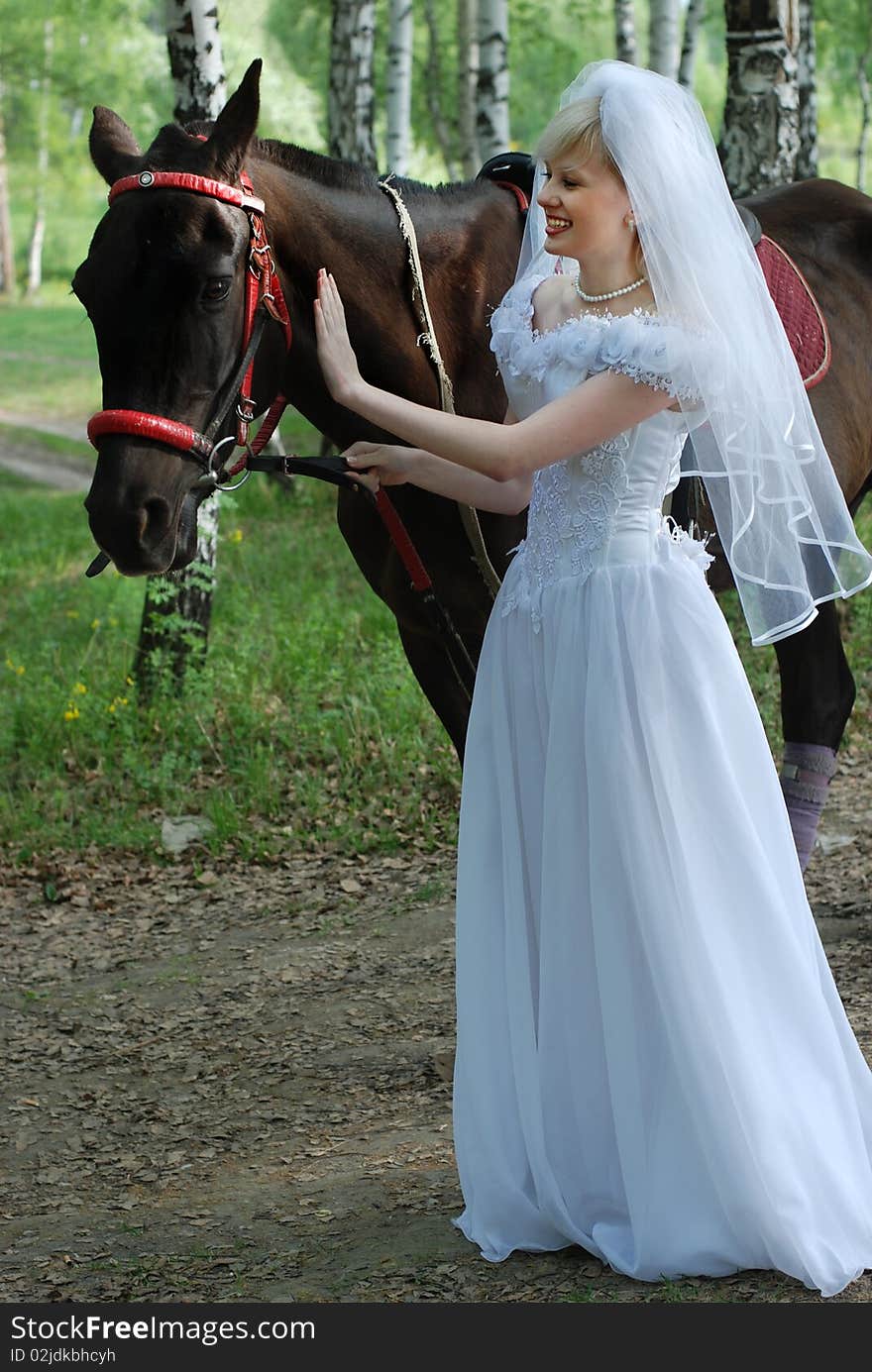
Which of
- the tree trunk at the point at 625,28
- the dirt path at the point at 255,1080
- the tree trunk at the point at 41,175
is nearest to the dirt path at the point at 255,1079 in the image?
the dirt path at the point at 255,1080

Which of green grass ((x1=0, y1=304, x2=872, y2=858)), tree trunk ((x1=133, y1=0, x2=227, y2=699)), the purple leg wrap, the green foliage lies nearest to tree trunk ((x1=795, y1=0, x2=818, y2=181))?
green grass ((x1=0, y1=304, x2=872, y2=858))

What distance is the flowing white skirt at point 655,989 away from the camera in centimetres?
277

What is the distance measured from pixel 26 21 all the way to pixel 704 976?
1177 inches

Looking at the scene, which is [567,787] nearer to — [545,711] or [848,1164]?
[545,711]

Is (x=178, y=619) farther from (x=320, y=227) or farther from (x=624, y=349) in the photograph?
(x=624, y=349)

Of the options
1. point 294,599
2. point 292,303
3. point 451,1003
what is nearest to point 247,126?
point 292,303

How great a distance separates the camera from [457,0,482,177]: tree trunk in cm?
1608

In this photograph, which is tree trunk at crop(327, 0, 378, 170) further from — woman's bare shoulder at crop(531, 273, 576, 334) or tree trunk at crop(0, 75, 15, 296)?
tree trunk at crop(0, 75, 15, 296)

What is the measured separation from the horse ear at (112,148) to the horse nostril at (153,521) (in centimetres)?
72

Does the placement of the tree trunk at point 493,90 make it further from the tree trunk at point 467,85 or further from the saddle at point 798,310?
the saddle at point 798,310

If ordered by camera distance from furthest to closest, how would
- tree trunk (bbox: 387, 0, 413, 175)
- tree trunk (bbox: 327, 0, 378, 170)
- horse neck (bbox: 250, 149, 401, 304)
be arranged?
tree trunk (bbox: 387, 0, 413, 175)
tree trunk (bbox: 327, 0, 378, 170)
horse neck (bbox: 250, 149, 401, 304)

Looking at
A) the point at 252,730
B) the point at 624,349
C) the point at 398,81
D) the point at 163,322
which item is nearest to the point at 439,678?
the point at 163,322

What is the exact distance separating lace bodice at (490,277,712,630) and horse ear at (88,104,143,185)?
883 mm

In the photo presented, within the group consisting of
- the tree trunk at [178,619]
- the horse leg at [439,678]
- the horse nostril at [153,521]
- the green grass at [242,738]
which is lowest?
the green grass at [242,738]
